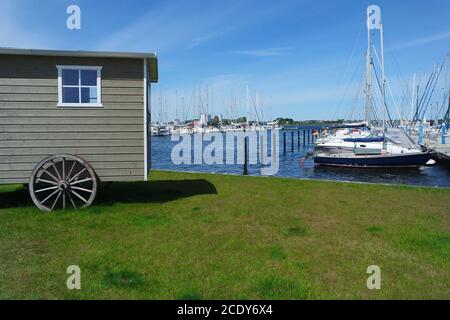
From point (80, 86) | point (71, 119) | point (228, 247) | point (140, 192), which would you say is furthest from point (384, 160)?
point (228, 247)

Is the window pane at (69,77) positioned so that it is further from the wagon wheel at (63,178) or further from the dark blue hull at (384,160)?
the dark blue hull at (384,160)

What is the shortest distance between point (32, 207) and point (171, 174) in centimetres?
907

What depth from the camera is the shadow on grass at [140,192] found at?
12141 mm

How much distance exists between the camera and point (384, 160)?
110ft

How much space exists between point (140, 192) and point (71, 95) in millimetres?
4426

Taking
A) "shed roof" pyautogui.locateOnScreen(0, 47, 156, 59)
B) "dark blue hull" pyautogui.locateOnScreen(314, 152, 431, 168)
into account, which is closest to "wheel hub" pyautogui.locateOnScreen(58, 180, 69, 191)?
"shed roof" pyautogui.locateOnScreen(0, 47, 156, 59)

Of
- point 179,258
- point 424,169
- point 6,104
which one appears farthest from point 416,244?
point 424,169

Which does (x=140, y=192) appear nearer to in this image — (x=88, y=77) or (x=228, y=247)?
(x=88, y=77)

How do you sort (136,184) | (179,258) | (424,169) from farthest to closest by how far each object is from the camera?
(424,169) < (136,184) < (179,258)

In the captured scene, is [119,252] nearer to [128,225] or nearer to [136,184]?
[128,225]

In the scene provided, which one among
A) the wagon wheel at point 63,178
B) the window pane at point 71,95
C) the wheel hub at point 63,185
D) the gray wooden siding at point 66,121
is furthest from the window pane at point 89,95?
the wheel hub at point 63,185

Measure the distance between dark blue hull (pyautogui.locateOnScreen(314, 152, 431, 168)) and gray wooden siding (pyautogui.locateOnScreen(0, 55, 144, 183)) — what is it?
2700 cm
